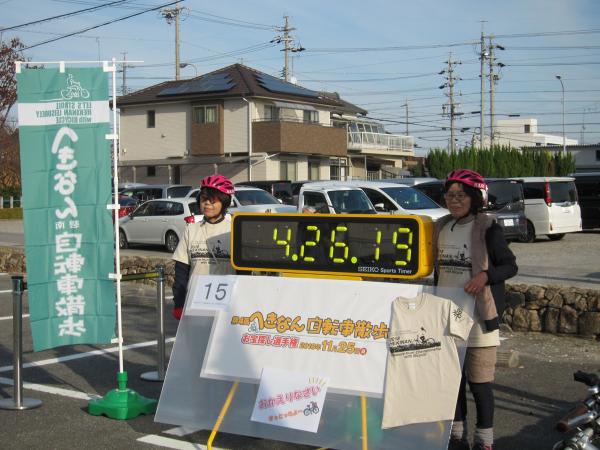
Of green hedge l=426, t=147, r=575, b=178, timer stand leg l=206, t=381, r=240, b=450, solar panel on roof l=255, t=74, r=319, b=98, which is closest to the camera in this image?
timer stand leg l=206, t=381, r=240, b=450

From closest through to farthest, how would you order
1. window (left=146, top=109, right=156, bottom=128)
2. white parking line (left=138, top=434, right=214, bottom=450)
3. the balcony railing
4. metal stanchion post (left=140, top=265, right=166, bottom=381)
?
white parking line (left=138, top=434, right=214, bottom=450) → metal stanchion post (left=140, top=265, right=166, bottom=381) → window (left=146, top=109, right=156, bottom=128) → the balcony railing

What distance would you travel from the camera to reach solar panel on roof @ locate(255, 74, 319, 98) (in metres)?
43.8

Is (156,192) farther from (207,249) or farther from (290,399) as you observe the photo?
(290,399)

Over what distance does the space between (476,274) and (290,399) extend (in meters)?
1.46

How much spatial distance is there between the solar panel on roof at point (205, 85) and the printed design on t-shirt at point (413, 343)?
38.8m

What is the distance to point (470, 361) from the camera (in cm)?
491

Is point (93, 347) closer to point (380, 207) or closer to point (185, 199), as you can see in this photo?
point (380, 207)

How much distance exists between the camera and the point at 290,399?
5074mm

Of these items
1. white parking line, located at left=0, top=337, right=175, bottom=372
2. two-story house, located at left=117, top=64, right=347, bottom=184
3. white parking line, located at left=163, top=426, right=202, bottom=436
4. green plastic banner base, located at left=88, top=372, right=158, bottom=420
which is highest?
two-story house, located at left=117, top=64, right=347, bottom=184

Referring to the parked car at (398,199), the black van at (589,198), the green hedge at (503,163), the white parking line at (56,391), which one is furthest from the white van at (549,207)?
the green hedge at (503,163)

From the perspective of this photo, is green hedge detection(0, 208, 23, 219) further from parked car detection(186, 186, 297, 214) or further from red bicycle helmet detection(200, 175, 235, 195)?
red bicycle helmet detection(200, 175, 235, 195)

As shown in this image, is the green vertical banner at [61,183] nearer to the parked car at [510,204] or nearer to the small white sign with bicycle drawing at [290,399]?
the small white sign with bicycle drawing at [290,399]

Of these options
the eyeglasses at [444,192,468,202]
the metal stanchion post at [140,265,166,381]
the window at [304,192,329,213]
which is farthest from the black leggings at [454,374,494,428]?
the window at [304,192,329,213]

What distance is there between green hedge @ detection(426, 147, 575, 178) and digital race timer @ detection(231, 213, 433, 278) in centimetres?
3905
